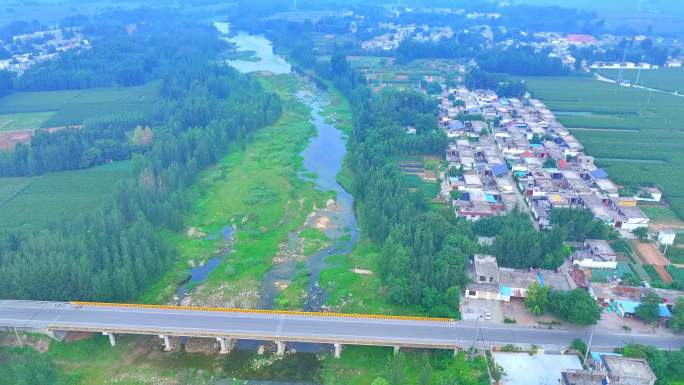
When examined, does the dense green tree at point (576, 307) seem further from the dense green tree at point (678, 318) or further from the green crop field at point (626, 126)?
the green crop field at point (626, 126)

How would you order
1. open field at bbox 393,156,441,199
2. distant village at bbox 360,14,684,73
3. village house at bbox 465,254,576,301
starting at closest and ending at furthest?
village house at bbox 465,254,576,301 → open field at bbox 393,156,441,199 → distant village at bbox 360,14,684,73

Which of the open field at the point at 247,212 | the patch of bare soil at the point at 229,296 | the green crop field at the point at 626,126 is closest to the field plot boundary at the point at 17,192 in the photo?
the open field at the point at 247,212

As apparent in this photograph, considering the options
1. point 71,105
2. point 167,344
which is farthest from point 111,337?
point 71,105

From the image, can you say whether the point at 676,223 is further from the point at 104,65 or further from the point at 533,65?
the point at 104,65

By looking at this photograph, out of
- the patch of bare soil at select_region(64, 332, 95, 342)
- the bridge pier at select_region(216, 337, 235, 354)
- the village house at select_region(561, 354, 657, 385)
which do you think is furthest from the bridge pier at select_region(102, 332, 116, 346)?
the village house at select_region(561, 354, 657, 385)

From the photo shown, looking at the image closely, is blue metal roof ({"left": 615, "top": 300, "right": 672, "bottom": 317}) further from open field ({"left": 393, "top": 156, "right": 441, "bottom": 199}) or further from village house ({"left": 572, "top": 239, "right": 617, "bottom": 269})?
open field ({"left": 393, "top": 156, "right": 441, "bottom": 199})

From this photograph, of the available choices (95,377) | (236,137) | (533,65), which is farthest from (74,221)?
(533,65)
